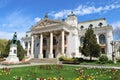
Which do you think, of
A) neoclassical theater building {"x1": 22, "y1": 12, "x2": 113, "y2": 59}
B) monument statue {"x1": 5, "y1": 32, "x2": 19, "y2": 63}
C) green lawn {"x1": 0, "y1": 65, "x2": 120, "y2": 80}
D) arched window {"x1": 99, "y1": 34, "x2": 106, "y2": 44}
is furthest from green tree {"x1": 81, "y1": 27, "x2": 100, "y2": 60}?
green lawn {"x1": 0, "y1": 65, "x2": 120, "y2": 80}

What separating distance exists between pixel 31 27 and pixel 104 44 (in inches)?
1024

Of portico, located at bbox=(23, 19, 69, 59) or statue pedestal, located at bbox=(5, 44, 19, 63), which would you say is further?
portico, located at bbox=(23, 19, 69, 59)

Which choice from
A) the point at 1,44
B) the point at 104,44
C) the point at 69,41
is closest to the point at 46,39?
the point at 69,41

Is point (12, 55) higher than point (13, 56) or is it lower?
higher

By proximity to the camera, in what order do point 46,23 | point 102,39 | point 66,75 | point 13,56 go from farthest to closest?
point 102,39
point 46,23
point 13,56
point 66,75

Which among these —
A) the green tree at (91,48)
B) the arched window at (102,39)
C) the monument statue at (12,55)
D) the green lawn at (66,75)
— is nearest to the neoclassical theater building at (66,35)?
the arched window at (102,39)

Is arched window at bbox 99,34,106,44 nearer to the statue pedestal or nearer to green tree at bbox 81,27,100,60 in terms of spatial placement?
green tree at bbox 81,27,100,60

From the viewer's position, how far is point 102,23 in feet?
184

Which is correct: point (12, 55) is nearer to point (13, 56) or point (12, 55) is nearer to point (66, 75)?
point (13, 56)

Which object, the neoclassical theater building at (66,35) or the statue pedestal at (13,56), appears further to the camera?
→ the neoclassical theater building at (66,35)

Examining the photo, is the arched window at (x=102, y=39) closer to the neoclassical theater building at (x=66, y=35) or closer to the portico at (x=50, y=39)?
the neoclassical theater building at (x=66, y=35)

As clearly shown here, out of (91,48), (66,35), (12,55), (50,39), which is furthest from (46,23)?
(91,48)

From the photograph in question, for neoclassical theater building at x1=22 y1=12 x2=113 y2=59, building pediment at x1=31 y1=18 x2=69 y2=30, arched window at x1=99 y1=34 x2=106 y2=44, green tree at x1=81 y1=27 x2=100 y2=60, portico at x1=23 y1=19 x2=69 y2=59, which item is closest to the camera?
green tree at x1=81 y1=27 x2=100 y2=60

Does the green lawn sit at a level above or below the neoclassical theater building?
below
